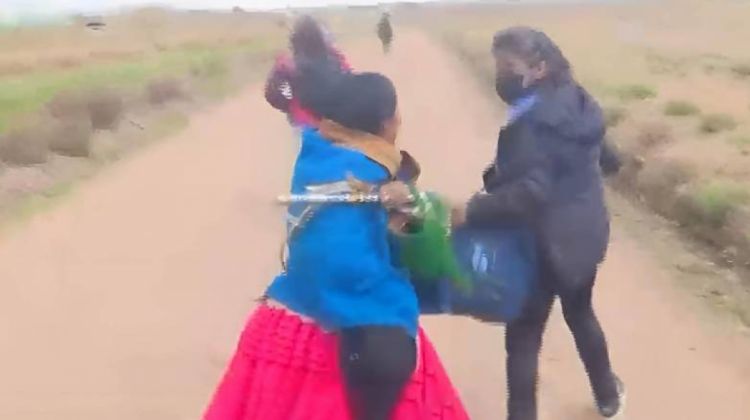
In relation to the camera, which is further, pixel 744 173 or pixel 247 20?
→ pixel 247 20

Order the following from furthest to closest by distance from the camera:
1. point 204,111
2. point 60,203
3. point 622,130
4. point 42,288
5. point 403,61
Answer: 1. point 403,61
2. point 204,111
3. point 622,130
4. point 60,203
5. point 42,288

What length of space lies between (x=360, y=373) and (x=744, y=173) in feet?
28.8

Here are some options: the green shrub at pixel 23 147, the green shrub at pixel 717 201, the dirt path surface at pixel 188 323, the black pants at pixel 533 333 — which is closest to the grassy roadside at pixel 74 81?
the green shrub at pixel 23 147

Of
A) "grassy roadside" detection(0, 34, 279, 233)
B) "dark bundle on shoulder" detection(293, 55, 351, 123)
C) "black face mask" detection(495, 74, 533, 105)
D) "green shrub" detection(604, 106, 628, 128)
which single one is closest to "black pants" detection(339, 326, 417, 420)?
"dark bundle on shoulder" detection(293, 55, 351, 123)

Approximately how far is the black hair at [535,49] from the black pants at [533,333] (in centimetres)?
74

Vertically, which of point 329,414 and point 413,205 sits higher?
point 413,205

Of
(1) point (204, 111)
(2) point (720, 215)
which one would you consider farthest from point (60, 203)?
(1) point (204, 111)

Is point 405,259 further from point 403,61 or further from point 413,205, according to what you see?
point 403,61

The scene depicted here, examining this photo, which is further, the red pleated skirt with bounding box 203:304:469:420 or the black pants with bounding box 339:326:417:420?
the red pleated skirt with bounding box 203:304:469:420

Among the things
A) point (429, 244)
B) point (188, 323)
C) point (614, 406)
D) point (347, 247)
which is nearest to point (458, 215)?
point (429, 244)

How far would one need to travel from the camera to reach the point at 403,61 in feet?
113

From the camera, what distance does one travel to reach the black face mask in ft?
12.8

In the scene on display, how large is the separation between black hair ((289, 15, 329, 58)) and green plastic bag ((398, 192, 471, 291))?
0.49 m

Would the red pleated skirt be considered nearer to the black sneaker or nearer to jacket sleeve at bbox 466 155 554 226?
jacket sleeve at bbox 466 155 554 226
